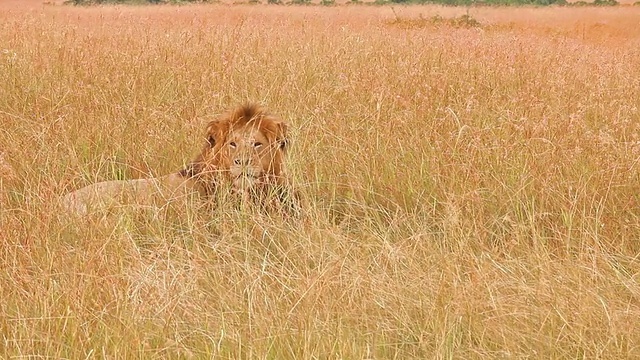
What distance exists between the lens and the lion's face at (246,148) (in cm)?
330

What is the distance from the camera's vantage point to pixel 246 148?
3320mm

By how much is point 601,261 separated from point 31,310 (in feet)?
5.22

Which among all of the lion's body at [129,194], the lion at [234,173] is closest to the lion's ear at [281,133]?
the lion at [234,173]

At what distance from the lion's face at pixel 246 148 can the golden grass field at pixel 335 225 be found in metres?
0.11

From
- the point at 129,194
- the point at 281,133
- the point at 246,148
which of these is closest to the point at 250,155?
the point at 246,148

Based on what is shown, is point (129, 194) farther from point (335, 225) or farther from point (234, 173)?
point (335, 225)

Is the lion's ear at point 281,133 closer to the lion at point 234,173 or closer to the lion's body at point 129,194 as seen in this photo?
the lion at point 234,173

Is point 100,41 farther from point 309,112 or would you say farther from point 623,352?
point 623,352

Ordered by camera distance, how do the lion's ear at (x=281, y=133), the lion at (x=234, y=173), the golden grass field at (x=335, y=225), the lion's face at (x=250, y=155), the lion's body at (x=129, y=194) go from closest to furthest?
the golden grass field at (x=335, y=225) < the lion's body at (x=129, y=194) < the lion at (x=234, y=173) < the lion's face at (x=250, y=155) < the lion's ear at (x=281, y=133)

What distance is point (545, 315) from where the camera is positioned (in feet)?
7.21

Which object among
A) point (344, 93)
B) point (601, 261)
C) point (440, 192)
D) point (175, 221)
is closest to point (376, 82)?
point (344, 93)

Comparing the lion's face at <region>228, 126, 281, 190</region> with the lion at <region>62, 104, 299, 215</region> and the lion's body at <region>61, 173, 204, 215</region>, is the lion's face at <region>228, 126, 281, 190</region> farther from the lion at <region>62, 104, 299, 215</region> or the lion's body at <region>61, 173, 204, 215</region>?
the lion's body at <region>61, 173, 204, 215</region>

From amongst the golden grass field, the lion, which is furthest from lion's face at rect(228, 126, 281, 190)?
the golden grass field

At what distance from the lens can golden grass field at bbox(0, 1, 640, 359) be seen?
6.91ft
